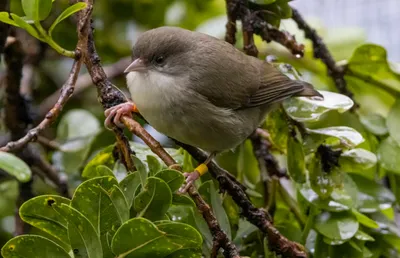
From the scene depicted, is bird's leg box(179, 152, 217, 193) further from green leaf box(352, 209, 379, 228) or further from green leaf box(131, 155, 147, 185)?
green leaf box(352, 209, 379, 228)

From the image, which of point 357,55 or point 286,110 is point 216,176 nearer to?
point 286,110

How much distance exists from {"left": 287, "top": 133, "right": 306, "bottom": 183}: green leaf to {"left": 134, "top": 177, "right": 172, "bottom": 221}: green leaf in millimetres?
448

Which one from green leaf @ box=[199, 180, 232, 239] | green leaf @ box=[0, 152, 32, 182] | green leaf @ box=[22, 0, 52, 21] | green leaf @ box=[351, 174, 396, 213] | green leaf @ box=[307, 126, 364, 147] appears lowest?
green leaf @ box=[351, 174, 396, 213]

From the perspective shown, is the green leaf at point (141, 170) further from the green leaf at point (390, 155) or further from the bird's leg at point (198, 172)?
the green leaf at point (390, 155)

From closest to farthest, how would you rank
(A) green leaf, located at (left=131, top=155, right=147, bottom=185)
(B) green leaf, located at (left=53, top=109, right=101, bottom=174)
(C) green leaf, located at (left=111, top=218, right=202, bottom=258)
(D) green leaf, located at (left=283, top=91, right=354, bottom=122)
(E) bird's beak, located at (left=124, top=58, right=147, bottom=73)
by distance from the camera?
(C) green leaf, located at (left=111, top=218, right=202, bottom=258) → (A) green leaf, located at (left=131, top=155, right=147, bottom=185) → (D) green leaf, located at (left=283, top=91, right=354, bottom=122) → (E) bird's beak, located at (left=124, top=58, right=147, bottom=73) → (B) green leaf, located at (left=53, top=109, right=101, bottom=174)

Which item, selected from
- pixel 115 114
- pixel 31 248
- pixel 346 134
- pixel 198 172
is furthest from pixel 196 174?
pixel 31 248

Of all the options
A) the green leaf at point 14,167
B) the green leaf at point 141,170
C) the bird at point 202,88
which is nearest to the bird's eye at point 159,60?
the bird at point 202,88

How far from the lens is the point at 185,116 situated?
1.34m

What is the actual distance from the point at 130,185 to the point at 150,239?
4.3 inches

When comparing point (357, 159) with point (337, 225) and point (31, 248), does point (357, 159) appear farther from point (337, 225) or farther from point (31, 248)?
point (31, 248)

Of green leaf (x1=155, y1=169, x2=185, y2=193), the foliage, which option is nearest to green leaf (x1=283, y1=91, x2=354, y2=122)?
the foliage

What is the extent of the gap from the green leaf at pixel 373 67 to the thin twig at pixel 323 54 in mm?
35

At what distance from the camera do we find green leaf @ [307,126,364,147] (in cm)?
116

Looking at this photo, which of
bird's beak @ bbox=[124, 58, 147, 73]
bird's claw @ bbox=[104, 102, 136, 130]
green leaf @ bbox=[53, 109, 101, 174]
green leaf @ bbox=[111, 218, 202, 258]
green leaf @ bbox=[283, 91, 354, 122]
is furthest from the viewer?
green leaf @ bbox=[53, 109, 101, 174]
